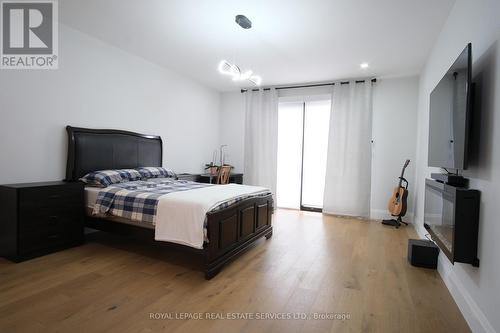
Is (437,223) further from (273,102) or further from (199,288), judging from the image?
(273,102)

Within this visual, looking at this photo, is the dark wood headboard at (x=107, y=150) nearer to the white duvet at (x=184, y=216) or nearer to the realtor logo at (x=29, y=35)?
the realtor logo at (x=29, y=35)

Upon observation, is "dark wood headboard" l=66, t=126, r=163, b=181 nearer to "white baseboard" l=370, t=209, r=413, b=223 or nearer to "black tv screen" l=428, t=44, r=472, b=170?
"black tv screen" l=428, t=44, r=472, b=170

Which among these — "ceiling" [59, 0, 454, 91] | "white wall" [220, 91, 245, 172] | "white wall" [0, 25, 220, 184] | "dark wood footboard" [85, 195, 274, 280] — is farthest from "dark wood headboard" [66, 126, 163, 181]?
"white wall" [220, 91, 245, 172]

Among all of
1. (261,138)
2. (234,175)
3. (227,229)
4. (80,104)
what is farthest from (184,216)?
(261,138)

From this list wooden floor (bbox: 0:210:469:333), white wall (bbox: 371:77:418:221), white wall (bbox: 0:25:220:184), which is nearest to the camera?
wooden floor (bbox: 0:210:469:333)

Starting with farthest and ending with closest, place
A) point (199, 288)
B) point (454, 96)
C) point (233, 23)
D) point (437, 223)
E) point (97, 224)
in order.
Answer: point (97, 224), point (233, 23), point (437, 223), point (199, 288), point (454, 96)

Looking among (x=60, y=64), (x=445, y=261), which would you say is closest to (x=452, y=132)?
(x=445, y=261)

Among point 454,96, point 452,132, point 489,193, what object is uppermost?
point 454,96

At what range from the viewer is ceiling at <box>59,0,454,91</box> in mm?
2533

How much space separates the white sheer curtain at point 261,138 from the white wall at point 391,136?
193cm

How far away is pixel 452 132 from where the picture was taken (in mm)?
1954

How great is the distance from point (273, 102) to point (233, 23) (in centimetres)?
261

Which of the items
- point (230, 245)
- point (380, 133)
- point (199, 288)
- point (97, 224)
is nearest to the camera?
point (199, 288)

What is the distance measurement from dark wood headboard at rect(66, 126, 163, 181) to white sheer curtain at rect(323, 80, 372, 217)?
3214 mm
